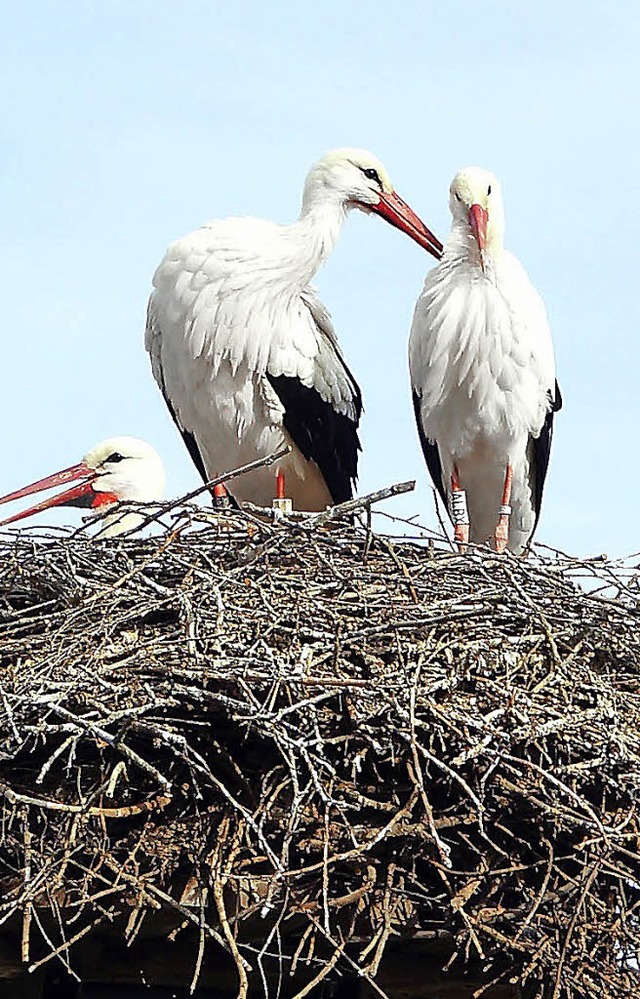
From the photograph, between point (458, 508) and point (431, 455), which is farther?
point (431, 455)

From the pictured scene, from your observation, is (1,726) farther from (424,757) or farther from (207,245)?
(207,245)

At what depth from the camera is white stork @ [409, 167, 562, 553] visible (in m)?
5.38

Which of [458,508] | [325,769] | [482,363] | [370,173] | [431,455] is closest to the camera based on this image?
[325,769]

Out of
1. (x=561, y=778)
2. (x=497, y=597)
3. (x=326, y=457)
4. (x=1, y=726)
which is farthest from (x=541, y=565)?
(x=326, y=457)

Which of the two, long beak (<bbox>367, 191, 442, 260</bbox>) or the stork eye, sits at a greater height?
the stork eye

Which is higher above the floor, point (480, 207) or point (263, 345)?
point (480, 207)

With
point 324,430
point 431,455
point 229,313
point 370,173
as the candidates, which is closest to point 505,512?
point 431,455

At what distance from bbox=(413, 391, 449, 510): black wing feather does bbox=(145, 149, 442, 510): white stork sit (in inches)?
9.7

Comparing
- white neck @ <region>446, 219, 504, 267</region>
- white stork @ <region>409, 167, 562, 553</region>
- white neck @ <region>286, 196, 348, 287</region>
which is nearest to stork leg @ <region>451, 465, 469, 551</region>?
white stork @ <region>409, 167, 562, 553</region>

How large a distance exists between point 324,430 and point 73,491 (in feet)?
2.86

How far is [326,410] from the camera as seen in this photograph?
5594mm

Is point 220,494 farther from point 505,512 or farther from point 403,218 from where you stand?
point 403,218

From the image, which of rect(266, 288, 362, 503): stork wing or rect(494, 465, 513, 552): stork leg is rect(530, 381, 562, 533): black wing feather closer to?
rect(494, 465, 513, 552): stork leg

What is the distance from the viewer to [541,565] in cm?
378
